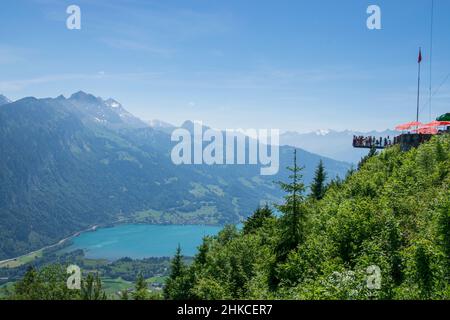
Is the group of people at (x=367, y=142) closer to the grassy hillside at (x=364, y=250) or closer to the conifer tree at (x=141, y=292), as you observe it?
the grassy hillside at (x=364, y=250)

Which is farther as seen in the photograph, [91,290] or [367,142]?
[367,142]

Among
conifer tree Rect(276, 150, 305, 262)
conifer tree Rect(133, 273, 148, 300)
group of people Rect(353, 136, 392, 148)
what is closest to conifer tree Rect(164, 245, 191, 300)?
conifer tree Rect(133, 273, 148, 300)

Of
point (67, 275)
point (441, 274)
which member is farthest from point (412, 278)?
point (67, 275)

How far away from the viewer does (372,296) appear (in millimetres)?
16203

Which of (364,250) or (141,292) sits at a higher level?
(364,250)

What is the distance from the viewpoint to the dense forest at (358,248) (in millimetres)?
16422

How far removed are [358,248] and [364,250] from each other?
99 centimetres

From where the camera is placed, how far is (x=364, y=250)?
21.2 metres

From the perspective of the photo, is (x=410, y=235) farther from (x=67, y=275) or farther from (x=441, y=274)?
(x=67, y=275)

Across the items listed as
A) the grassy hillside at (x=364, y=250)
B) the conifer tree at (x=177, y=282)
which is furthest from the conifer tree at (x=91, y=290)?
the grassy hillside at (x=364, y=250)

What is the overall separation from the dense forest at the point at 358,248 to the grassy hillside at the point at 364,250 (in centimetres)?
5

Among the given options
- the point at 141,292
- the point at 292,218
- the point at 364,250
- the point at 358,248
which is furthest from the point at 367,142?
the point at 364,250

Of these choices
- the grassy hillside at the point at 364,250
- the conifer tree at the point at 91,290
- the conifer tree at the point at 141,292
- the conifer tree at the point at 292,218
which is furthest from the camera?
the conifer tree at the point at 91,290

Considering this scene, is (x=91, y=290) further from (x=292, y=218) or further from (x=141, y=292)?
(x=292, y=218)
